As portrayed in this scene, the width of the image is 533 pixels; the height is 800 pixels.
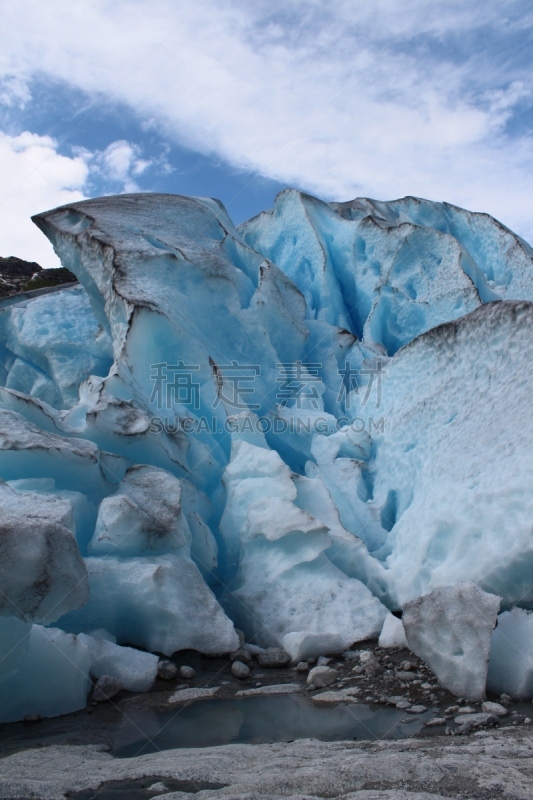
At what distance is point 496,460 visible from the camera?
3488 mm

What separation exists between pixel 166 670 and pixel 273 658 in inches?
23.1

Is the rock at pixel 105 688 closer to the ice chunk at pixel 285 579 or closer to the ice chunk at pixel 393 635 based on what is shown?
the ice chunk at pixel 285 579

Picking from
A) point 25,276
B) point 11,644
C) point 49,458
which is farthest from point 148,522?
point 25,276

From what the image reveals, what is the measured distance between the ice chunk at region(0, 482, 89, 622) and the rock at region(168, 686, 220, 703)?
25.7 inches

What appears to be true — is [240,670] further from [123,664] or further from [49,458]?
[49,458]

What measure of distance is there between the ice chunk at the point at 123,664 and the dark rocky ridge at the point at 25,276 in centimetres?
1145

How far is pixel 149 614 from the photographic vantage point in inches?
136

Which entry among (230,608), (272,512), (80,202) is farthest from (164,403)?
(80,202)

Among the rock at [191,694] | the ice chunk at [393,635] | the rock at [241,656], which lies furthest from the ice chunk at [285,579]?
the rock at [191,694]

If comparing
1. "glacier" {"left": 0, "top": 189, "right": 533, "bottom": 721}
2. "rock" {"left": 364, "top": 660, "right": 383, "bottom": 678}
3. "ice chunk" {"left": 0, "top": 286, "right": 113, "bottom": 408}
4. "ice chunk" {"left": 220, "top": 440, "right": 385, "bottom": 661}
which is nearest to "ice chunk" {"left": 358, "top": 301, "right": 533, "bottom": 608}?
"glacier" {"left": 0, "top": 189, "right": 533, "bottom": 721}

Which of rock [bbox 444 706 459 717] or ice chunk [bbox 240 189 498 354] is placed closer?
rock [bbox 444 706 459 717]

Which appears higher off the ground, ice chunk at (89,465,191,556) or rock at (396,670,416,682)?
ice chunk at (89,465,191,556)

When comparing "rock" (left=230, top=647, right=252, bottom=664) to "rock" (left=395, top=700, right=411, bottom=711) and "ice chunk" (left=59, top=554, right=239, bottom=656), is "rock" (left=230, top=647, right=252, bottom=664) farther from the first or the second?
"rock" (left=395, top=700, right=411, bottom=711)

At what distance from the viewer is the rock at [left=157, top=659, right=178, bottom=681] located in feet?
10.4
